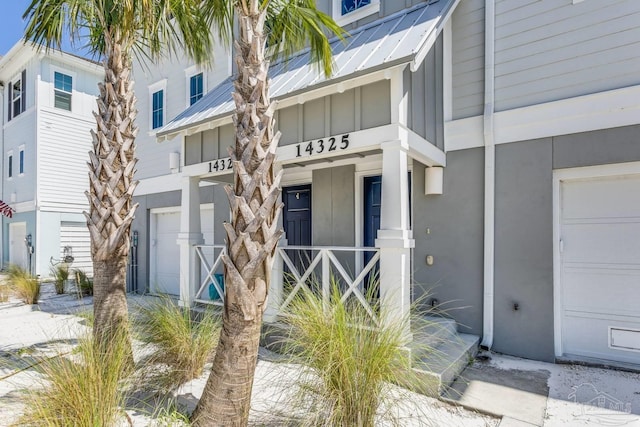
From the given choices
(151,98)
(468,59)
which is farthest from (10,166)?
(468,59)

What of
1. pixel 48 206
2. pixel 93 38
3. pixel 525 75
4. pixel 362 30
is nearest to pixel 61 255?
pixel 48 206

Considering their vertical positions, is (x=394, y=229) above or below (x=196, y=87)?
below

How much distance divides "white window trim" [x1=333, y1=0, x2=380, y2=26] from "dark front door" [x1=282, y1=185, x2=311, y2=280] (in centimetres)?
313

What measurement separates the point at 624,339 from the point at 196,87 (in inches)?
374

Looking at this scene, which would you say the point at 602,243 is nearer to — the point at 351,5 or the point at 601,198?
the point at 601,198

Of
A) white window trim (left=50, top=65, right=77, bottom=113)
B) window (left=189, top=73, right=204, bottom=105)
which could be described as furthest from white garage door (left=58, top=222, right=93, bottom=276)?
window (left=189, top=73, right=204, bottom=105)

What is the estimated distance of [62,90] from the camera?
14.4m

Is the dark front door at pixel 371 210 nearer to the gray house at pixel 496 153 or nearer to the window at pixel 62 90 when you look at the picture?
the gray house at pixel 496 153

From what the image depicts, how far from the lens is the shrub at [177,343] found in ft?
12.9

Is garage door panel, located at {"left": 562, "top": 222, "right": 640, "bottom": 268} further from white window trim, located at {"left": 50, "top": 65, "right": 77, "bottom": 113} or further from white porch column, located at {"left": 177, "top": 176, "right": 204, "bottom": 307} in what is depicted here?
white window trim, located at {"left": 50, "top": 65, "right": 77, "bottom": 113}

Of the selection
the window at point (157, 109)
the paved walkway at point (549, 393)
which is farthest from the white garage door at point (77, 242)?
the paved walkway at point (549, 393)

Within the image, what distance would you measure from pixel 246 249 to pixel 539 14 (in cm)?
524

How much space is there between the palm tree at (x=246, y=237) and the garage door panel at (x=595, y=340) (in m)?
4.37

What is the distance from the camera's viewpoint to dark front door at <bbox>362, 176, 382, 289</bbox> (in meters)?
6.56
